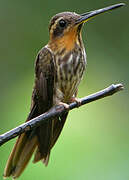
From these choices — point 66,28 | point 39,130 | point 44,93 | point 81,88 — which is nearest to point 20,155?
point 39,130

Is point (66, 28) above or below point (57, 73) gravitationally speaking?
above

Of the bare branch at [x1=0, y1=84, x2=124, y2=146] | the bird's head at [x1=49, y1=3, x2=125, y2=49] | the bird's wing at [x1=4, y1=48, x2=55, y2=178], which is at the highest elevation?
the bird's head at [x1=49, y1=3, x2=125, y2=49]

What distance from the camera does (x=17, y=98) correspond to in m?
4.94

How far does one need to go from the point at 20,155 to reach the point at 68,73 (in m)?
0.66

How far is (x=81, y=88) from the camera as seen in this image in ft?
17.1

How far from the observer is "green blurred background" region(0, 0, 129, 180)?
393 centimetres

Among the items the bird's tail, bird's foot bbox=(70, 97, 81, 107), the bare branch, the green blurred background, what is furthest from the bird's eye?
the green blurred background

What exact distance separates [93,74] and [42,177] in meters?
1.85

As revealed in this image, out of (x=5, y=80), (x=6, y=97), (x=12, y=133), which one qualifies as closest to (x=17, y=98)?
(x=6, y=97)

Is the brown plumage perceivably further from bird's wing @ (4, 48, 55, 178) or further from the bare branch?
the bare branch

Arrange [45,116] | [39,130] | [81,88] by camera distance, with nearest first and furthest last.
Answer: [45,116] < [39,130] < [81,88]

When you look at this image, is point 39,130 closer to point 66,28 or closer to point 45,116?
point 45,116

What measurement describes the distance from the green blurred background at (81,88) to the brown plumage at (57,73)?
38 centimetres

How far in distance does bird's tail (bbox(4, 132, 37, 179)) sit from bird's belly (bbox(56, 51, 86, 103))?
0.37 metres
